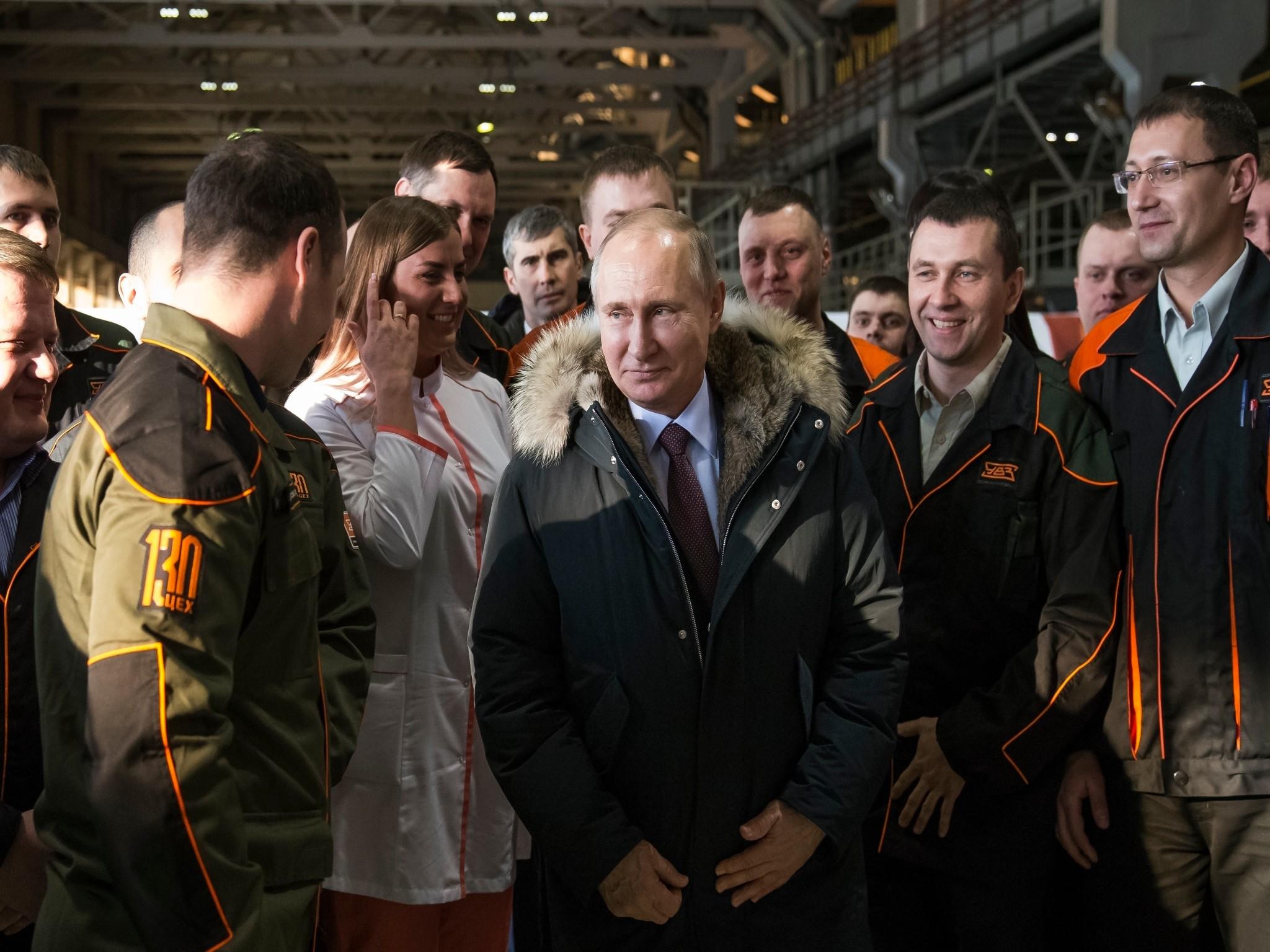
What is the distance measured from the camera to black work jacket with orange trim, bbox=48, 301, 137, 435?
368 centimetres

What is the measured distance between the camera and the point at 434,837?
2.81 m

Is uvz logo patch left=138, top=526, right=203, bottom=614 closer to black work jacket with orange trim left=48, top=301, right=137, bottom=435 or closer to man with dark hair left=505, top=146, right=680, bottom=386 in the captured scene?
black work jacket with orange trim left=48, top=301, right=137, bottom=435

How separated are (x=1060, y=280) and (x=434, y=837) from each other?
14212 mm

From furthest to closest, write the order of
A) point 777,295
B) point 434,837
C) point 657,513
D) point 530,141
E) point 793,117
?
point 530,141, point 793,117, point 777,295, point 434,837, point 657,513

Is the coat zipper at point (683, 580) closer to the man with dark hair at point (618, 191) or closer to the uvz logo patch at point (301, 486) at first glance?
the uvz logo patch at point (301, 486)

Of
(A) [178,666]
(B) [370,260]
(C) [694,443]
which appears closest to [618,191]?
(B) [370,260]

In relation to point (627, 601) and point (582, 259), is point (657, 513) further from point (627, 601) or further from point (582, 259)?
point (582, 259)

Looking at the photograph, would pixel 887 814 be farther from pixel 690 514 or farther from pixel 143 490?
pixel 143 490

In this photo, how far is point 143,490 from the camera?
1759 mm

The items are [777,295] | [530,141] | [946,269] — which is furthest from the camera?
[530,141]

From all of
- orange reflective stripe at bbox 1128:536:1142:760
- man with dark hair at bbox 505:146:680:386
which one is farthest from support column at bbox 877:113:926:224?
orange reflective stripe at bbox 1128:536:1142:760

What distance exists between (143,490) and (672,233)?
4.47 ft

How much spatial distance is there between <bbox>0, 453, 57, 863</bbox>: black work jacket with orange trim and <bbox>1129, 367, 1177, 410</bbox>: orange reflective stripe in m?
2.73

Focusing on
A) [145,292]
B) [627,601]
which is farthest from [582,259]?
[627,601]
